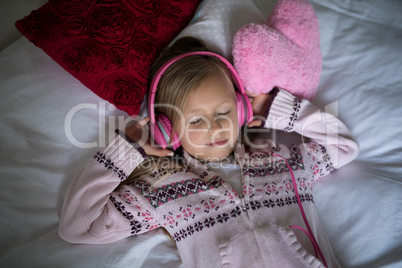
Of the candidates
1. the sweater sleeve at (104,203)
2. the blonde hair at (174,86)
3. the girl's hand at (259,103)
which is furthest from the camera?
the girl's hand at (259,103)

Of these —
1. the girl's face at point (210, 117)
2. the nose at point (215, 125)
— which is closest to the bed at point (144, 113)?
the girl's face at point (210, 117)

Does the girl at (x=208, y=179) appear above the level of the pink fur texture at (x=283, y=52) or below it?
below

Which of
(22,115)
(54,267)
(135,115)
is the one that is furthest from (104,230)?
(22,115)

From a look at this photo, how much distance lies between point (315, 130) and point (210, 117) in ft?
1.48

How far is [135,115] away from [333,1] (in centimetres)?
109

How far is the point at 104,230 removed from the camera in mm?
931

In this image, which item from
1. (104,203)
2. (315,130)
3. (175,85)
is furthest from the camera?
(315,130)

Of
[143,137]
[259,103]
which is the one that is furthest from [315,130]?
[143,137]

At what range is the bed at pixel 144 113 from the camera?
0.96 meters

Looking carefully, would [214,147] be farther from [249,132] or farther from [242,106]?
[249,132]

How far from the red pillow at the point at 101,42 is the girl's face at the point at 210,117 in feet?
0.70

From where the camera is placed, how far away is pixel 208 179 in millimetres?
1076

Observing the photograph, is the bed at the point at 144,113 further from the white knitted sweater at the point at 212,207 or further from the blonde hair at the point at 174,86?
the blonde hair at the point at 174,86

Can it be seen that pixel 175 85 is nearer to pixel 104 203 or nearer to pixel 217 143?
pixel 217 143
